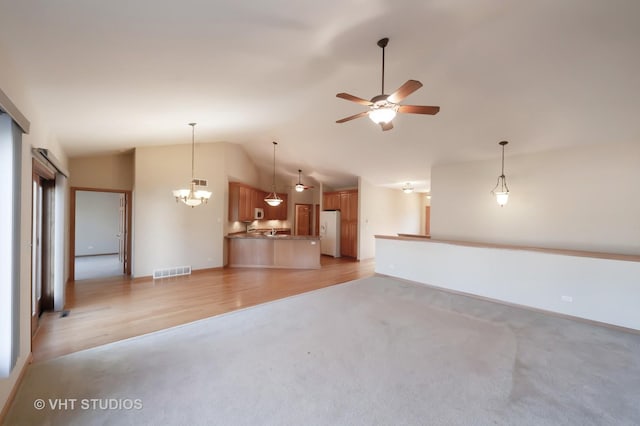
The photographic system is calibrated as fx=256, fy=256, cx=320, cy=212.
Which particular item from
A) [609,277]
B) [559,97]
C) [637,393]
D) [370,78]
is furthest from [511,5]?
[609,277]

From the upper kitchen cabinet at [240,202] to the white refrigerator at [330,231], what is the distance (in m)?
2.77

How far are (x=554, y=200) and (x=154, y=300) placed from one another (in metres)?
7.38

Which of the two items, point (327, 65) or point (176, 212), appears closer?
point (327, 65)

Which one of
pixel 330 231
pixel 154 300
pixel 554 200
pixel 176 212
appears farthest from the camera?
pixel 330 231

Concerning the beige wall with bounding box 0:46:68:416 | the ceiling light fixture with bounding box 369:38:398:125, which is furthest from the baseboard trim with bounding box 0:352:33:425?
the ceiling light fixture with bounding box 369:38:398:125

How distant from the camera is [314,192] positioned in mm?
10523

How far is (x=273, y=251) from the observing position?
23.8 ft

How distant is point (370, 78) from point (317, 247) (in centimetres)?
464

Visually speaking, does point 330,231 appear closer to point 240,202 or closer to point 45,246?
point 240,202

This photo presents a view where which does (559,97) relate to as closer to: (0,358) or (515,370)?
(515,370)

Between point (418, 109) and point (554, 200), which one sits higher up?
point (418, 109)

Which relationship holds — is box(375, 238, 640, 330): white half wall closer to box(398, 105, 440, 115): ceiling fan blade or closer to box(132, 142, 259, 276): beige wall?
box(398, 105, 440, 115): ceiling fan blade

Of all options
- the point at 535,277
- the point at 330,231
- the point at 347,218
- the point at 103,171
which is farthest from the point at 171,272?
the point at 535,277

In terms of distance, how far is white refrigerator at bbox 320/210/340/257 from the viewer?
29.7ft
